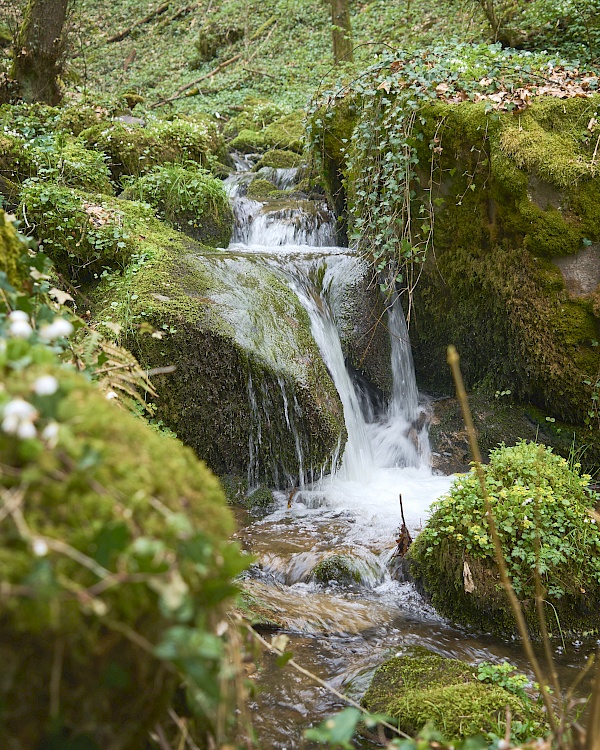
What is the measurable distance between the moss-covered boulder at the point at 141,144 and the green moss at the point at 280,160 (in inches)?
108

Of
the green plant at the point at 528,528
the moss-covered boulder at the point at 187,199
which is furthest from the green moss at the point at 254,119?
the green plant at the point at 528,528

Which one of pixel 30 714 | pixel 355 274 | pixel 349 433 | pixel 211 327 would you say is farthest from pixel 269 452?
pixel 30 714

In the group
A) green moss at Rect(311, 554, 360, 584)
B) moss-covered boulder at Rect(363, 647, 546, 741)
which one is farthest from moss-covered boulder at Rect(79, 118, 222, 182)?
moss-covered boulder at Rect(363, 647, 546, 741)

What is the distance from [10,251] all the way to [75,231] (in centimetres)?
388

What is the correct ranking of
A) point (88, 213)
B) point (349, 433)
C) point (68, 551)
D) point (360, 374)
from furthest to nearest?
point (360, 374) < point (349, 433) < point (88, 213) < point (68, 551)

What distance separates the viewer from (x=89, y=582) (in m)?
1.09

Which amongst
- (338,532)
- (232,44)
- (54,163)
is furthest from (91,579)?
(232,44)

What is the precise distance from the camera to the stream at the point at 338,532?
344cm

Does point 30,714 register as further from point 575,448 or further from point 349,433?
point 575,448

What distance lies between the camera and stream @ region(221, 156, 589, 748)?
135 inches

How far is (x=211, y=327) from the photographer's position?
5.70 meters

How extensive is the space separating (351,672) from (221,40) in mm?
21927

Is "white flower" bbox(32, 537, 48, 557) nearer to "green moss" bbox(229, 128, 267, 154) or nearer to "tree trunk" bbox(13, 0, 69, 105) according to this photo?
"tree trunk" bbox(13, 0, 69, 105)

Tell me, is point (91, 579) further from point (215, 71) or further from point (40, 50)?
point (215, 71)
